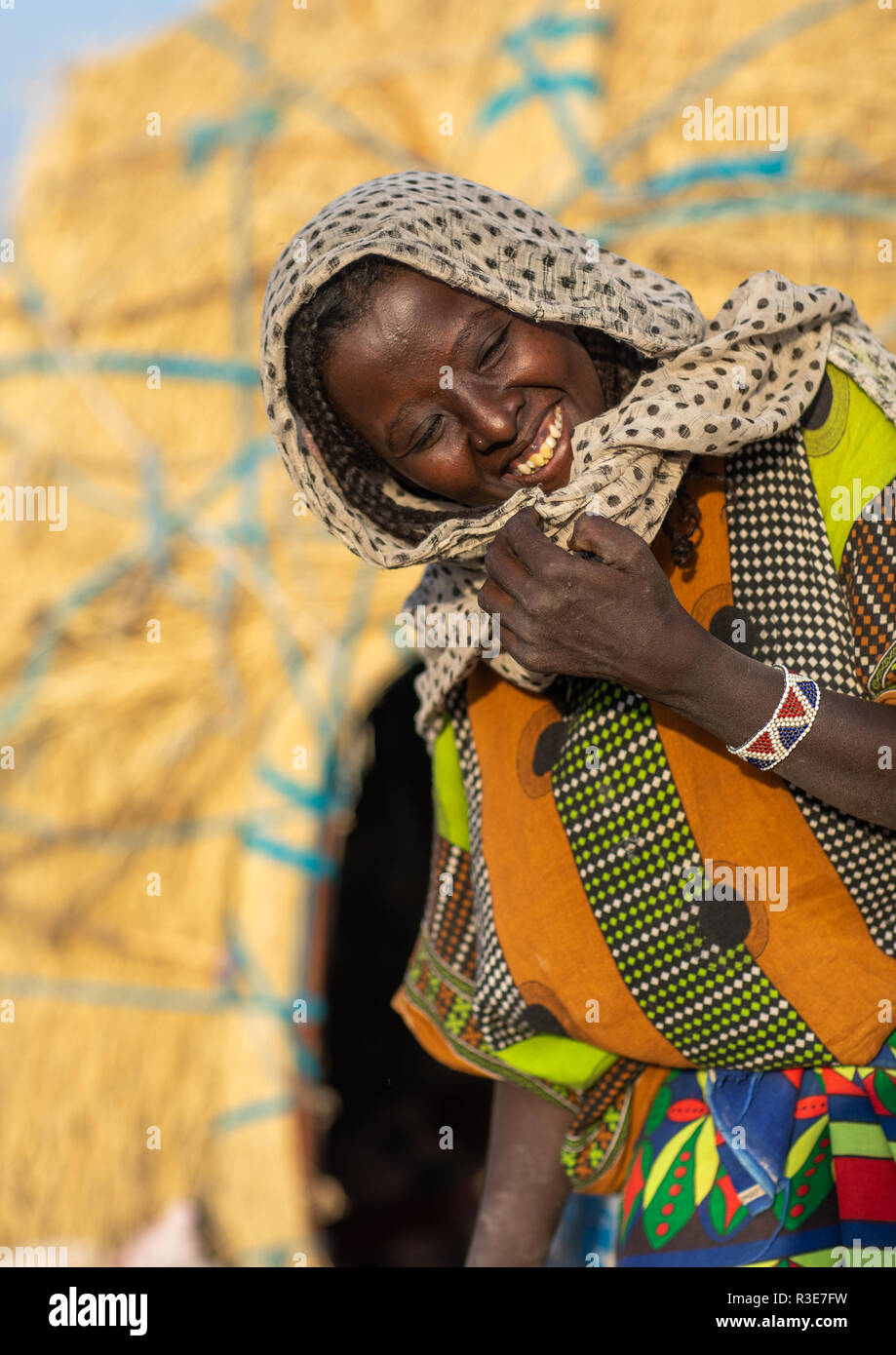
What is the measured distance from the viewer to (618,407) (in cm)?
136

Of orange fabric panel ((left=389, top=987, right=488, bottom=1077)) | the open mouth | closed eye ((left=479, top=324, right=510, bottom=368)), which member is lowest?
orange fabric panel ((left=389, top=987, right=488, bottom=1077))

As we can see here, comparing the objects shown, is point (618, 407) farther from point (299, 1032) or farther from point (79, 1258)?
point (79, 1258)

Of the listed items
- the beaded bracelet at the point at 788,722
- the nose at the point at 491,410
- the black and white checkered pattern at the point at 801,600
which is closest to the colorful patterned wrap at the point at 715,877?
the black and white checkered pattern at the point at 801,600

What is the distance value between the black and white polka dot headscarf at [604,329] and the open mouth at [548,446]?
0.03 m

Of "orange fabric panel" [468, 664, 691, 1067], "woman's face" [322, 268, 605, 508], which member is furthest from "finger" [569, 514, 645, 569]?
"orange fabric panel" [468, 664, 691, 1067]

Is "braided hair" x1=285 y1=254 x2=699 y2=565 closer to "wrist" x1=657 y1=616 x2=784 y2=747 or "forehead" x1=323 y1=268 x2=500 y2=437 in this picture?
"forehead" x1=323 y1=268 x2=500 y2=437

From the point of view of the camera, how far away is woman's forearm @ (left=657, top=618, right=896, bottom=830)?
1.21 meters

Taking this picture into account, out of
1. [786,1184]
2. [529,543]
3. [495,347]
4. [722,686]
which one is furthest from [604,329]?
[786,1184]

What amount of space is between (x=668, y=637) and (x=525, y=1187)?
0.91m

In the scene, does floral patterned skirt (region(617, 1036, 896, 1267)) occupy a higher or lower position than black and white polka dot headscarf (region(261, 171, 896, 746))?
lower

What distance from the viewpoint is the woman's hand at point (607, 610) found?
3.92 ft

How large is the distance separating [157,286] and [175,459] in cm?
45

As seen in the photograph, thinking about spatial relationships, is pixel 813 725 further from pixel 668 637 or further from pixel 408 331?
pixel 408 331
